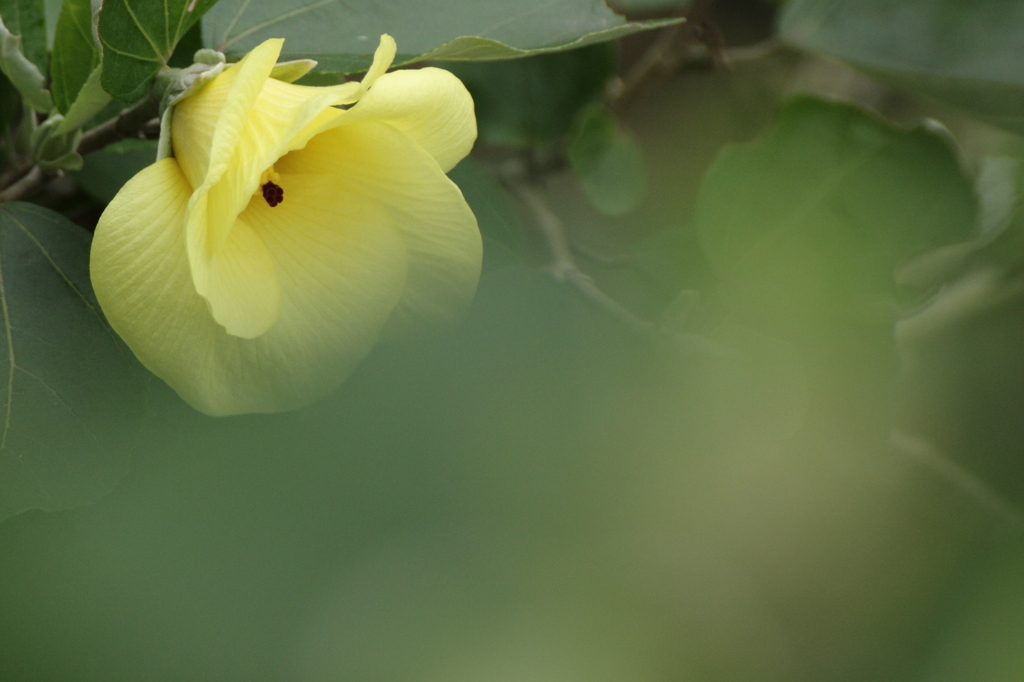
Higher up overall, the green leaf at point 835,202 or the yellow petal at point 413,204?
the yellow petal at point 413,204

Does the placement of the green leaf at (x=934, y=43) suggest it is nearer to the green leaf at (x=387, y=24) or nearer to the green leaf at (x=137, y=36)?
the green leaf at (x=387, y=24)

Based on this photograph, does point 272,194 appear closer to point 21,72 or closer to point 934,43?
point 21,72

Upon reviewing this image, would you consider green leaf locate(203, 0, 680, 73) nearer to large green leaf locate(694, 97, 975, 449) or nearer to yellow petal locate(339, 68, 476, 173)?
yellow petal locate(339, 68, 476, 173)

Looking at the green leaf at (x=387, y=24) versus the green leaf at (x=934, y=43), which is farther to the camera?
the green leaf at (x=934, y=43)

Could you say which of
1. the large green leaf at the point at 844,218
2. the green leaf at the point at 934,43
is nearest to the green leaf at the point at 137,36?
the large green leaf at the point at 844,218

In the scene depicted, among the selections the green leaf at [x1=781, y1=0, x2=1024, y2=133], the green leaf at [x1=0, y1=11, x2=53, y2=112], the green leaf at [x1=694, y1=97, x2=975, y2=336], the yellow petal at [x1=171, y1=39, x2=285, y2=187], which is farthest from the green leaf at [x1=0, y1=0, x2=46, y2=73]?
the green leaf at [x1=781, y1=0, x2=1024, y2=133]

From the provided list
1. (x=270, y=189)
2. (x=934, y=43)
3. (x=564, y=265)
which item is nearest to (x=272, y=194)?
(x=270, y=189)
